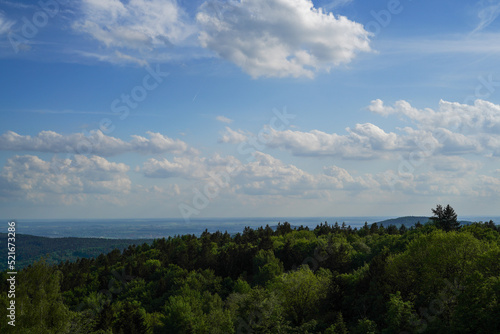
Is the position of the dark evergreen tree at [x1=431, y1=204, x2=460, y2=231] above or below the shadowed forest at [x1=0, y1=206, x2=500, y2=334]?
above

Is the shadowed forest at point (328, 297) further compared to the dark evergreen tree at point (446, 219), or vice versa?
the dark evergreen tree at point (446, 219)

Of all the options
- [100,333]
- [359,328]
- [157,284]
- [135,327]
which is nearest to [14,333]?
[100,333]

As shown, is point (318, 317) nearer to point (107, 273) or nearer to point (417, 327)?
point (417, 327)

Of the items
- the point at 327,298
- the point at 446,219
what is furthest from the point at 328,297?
the point at 446,219

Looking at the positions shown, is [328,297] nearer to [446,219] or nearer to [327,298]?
[327,298]

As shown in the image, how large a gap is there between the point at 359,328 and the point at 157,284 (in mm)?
72721

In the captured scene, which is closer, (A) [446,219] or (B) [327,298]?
(B) [327,298]

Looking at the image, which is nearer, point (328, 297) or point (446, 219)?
point (328, 297)

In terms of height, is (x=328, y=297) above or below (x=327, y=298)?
above

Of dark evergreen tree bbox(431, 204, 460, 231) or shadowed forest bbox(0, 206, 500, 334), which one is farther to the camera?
dark evergreen tree bbox(431, 204, 460, 231)

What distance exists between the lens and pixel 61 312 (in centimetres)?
4675

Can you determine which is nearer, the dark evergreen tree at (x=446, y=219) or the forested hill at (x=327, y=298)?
the forested hill at (x=327, y=298)

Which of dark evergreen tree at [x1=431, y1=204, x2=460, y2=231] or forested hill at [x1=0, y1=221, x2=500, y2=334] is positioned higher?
dark evergreen tree at [x1=431, y1=204, x2=460, y2=231]

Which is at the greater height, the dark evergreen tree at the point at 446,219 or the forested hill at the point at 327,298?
the dark evergreen tree at the point at 446,219
